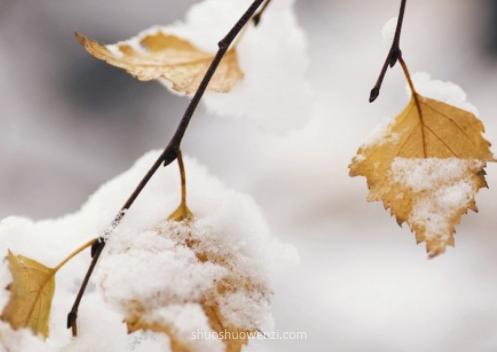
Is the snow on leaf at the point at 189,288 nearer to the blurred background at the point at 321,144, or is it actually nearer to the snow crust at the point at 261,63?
the blurred background at the point at 321,144

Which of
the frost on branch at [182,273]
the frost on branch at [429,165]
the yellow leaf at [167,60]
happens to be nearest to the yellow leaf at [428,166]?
the frost on branch at [429,165]

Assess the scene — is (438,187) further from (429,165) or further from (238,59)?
(238,59)

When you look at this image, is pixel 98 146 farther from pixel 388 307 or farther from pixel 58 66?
pixel 388 307

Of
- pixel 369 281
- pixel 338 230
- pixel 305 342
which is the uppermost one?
pixel 338 230

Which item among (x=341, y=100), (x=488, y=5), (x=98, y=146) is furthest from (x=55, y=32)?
(x=488, y=5)

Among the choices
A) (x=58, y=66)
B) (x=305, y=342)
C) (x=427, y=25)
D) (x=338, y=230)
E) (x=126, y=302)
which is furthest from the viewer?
(x=58, y=66)

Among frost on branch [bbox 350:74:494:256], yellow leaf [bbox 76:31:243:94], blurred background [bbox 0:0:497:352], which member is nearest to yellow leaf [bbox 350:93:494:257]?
frost on branch [bbox 350:74:494:256]

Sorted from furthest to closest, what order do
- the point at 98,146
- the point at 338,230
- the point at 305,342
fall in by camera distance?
the point at 98,146, the point at 338,230, the point at 305,342
